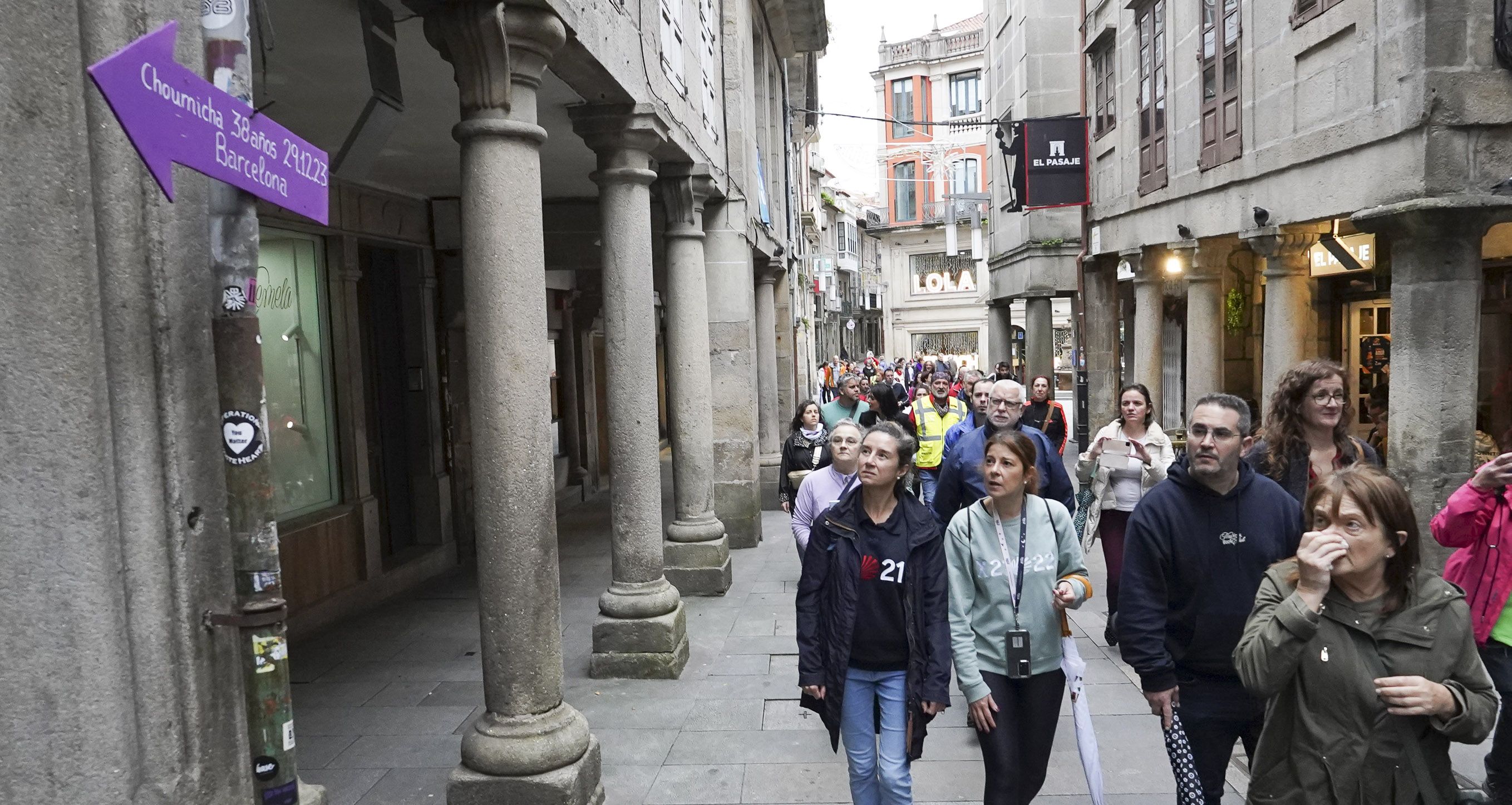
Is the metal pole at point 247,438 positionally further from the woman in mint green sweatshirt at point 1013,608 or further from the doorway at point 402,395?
the doorway at point 402,395

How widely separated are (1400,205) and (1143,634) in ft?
21.6

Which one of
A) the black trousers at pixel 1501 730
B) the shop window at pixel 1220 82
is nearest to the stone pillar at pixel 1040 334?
the shop window at pixel 1220 82

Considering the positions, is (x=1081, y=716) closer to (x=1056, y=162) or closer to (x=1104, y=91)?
(x=1056, y=162)

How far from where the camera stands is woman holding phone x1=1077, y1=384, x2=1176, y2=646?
6.44 m

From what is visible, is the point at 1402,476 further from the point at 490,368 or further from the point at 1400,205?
the point at 490,368

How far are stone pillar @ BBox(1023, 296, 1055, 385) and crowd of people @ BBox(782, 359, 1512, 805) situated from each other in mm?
17761

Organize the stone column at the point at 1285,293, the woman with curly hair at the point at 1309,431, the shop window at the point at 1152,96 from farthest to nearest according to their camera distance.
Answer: the shop window at the point at 1152,96 → the stone column at the point at 1285,293 → the woman with curly hair at the point at 1309,431

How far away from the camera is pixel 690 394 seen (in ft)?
28.4

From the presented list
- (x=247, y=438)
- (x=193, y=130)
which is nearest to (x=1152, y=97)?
(x=247, y=438)

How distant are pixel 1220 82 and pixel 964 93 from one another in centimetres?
3759

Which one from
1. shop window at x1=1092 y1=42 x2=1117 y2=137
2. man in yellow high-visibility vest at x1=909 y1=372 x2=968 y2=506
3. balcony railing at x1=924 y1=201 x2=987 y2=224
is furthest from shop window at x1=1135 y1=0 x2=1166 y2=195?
balcony railing at x1=924 y1=201 x2=987 y2=224

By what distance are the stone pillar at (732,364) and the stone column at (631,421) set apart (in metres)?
3.69

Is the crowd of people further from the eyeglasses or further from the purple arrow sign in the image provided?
the purple arrow sign

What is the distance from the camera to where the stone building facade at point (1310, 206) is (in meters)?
8.35
